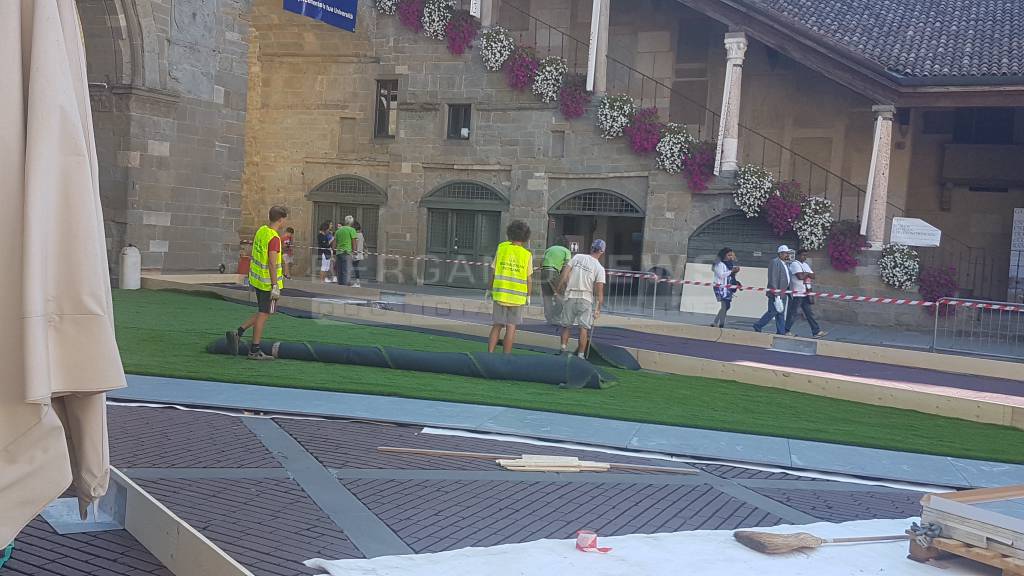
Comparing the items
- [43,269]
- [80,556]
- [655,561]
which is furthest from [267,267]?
[43,269]

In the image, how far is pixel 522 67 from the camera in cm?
2636

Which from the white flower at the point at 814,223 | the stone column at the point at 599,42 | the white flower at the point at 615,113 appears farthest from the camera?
the stone column at the point at 599,42

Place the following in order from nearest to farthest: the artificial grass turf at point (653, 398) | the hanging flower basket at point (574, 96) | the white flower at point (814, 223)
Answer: the artificial grass turf at point (653, 398)
the white flower at point (814, 223)
the hanging flower basket at point (574, 96)

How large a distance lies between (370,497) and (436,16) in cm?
2382

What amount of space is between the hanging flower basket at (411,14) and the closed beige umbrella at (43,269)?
25.5m

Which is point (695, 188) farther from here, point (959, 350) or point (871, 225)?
point (959, 350)

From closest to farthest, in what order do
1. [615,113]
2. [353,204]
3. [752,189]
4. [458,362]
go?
1. [458,362]
2. [752,189]
3. [615,113]
4. [353,204]

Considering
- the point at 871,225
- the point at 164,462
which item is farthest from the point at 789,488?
the point at 871,225

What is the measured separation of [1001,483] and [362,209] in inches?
949

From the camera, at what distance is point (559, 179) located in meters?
26.4

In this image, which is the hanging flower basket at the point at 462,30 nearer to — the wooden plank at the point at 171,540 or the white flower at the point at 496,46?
the white flower at the point at 496,46

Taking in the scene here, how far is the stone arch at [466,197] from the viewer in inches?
1088

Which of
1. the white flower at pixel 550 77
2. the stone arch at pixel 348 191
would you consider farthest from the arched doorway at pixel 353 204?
the white flower at pixel 550 77

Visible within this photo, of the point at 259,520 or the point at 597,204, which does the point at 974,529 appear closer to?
the point at 259,520
